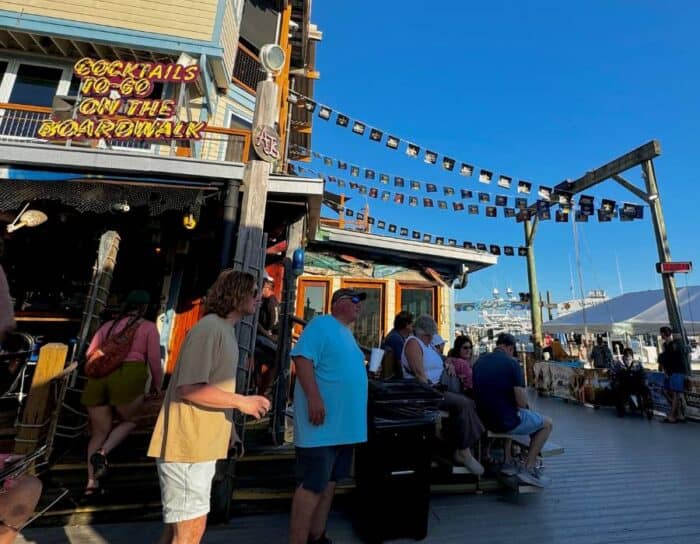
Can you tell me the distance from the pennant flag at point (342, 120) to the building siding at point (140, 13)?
3.45 metres

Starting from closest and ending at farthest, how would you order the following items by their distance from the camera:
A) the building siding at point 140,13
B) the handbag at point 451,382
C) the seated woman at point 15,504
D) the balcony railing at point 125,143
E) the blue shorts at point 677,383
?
1. the seated woman at point 15,504
2. the handbag at point 451,382
3. the balcony railing at point 125,143
4. the blue shorts at point 677,383
5. the building siding at point 140,13

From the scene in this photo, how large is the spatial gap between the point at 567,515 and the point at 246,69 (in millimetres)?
11966

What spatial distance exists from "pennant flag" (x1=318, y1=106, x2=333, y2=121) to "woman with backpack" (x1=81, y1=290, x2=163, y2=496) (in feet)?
25.7

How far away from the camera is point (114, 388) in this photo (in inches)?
122

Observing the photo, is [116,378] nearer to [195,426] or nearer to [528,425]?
[195,426]

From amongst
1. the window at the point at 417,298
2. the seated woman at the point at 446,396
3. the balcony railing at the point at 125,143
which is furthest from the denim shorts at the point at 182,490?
the window at the point at 417,298

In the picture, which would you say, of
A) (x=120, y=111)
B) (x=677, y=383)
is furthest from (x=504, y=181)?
(x=120, y=111)

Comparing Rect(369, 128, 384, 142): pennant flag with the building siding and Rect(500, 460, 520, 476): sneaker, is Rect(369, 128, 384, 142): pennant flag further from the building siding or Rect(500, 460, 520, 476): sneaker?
Rect(500, 460, 520, 476): sneaker

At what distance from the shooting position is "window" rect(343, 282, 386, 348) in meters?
8.80

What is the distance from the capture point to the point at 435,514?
3.11 metres

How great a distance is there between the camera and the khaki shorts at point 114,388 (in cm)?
309

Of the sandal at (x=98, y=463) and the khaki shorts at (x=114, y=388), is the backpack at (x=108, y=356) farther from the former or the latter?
the sandal at (x=98, y=463)

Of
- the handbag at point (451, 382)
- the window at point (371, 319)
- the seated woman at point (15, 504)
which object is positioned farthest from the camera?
the window at point (371, 319)

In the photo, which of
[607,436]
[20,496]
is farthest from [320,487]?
[607,436]
